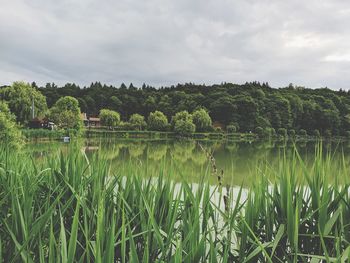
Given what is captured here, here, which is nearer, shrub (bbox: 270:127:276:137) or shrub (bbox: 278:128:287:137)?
shrub (bbox: 270:127:276:137)

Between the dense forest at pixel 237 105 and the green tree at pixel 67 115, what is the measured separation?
2210 cm

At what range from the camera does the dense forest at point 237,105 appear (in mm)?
70500

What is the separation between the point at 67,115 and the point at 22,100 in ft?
18.9

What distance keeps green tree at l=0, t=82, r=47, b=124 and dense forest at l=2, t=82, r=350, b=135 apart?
24.4m

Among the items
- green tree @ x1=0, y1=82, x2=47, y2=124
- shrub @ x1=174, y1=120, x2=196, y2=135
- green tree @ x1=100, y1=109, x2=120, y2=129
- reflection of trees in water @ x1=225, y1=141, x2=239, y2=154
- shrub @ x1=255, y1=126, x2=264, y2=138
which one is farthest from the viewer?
shrub @ x1=255, y1=126, x2=264, y2=138

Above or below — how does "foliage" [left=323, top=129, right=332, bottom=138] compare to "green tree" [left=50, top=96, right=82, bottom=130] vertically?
below

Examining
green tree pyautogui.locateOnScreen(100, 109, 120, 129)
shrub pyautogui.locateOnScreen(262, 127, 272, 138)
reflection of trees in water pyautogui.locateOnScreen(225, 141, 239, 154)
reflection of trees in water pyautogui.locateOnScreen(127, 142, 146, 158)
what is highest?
green tree pyautogui.locateOnScreen(100, 109, 120, 129)

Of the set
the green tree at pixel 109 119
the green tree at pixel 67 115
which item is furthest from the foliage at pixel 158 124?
the green tree at pixel 67 115

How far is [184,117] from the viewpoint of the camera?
2357 inches

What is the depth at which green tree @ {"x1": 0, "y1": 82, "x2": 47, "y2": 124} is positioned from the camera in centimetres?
4288

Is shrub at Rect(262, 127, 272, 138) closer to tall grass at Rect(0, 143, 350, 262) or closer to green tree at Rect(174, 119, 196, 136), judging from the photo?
green tree at Rect(174, 119, 196, 136)

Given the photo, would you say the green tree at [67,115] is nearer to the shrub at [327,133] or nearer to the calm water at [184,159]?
the calm water at [184,159]

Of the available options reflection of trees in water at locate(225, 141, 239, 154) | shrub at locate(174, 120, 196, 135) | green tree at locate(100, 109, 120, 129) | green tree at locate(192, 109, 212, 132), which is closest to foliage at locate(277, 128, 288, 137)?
green tree at locate(192, 109, 212, 132)

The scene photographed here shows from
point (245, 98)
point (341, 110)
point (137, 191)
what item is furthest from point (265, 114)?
point (137, 191)
